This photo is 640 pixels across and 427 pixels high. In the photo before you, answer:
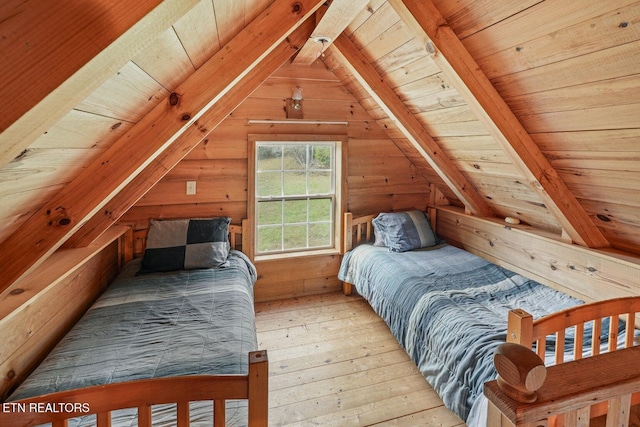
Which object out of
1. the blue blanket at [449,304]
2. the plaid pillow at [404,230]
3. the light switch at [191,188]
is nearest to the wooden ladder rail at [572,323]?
the blue blanket at [449,304]

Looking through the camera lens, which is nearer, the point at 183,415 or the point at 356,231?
the point at 183,415

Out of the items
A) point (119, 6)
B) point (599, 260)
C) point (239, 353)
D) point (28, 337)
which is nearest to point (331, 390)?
point (239, 353)

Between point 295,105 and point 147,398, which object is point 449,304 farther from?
point 295,105

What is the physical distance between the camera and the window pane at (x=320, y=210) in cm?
355

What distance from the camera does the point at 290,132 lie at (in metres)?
3.25

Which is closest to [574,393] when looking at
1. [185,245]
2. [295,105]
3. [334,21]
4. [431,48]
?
[431,48]

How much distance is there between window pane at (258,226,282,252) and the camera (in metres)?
3.43

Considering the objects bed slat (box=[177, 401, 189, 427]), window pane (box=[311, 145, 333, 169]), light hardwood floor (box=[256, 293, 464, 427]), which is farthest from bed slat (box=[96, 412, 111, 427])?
window pane (box=[311, 145, 333, 169])

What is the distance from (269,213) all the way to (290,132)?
32.2 inches

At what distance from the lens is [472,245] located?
10.7ft

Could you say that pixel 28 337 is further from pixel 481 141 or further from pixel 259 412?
pixel 481 141

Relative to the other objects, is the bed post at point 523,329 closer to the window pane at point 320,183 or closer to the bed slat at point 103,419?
the bed slat at point 103,419

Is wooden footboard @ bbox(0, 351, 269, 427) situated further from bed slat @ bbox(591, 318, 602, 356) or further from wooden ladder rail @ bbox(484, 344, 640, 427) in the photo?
bed slat @ bbox(591, 318, 602, 356)

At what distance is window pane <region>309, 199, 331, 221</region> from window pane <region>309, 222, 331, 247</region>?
64mm
